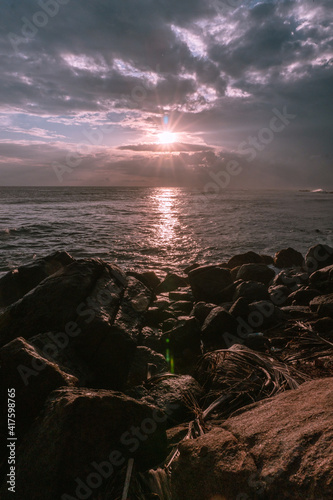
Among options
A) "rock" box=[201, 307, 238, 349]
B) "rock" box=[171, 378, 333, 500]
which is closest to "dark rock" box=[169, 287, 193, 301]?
"rock" box=[201, 307, 238, 349]

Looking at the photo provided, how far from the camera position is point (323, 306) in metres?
5.94

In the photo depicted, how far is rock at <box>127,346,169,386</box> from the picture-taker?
455cm

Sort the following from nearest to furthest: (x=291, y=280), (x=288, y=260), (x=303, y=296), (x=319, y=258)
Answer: (x=303, y=296) → (x=291, y=280) → (x=319, y=258) → (x=288, y=260)

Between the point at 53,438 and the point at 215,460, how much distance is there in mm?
1392

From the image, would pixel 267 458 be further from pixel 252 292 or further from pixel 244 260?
pixel 244 260

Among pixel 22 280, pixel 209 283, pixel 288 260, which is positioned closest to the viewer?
pixel 22 280

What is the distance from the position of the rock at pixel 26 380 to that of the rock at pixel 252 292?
205 inches

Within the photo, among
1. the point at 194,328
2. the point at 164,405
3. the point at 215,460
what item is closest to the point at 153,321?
the point at 194,328

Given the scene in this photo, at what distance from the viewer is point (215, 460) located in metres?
1.93

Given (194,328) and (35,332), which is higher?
(35,332)

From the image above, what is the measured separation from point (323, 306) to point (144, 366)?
401cm

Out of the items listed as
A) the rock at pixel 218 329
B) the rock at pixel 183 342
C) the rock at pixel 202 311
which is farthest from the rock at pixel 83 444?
the rock at pixel 202 311

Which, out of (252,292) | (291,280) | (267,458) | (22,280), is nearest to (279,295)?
(252,292)

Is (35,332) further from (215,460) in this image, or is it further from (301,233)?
(301,233)
